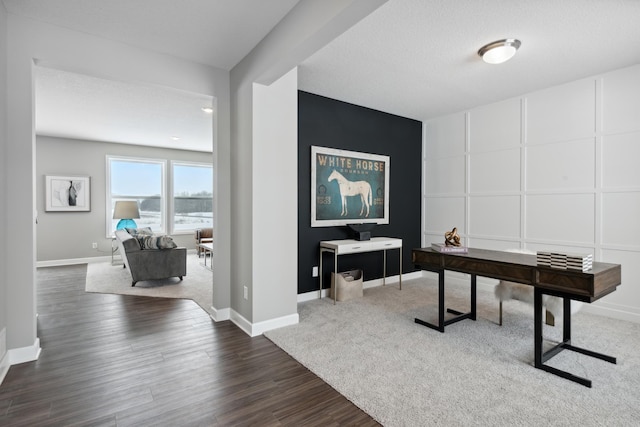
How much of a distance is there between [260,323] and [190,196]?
238 inches

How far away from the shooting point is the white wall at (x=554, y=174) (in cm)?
333

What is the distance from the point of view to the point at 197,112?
4836 millimetres

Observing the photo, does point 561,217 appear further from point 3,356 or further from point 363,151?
point 3,356

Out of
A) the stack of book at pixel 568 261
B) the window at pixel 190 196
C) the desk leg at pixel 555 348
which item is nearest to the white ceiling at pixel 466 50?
the stack of book at pixel 568 261

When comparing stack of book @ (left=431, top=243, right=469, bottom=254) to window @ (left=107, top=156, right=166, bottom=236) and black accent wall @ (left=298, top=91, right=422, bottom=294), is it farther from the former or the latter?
window @ (left=107, top=156, right=166, bottom=236)

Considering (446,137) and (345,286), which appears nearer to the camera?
(345,286)

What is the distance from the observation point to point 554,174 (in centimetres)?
384

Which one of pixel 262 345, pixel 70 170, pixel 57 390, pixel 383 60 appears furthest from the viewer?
pixel 70 170

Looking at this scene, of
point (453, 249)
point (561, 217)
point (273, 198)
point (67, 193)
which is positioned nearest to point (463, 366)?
point (453, 249)

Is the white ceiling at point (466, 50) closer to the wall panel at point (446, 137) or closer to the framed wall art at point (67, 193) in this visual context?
the wall panel at point (446, 137)

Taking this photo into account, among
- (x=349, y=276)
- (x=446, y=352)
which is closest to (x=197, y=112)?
(x=349, y=276)

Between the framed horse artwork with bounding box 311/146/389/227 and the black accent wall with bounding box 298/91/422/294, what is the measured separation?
91mm

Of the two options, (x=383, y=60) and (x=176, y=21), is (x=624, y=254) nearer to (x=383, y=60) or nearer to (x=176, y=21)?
(x=383, y=60)

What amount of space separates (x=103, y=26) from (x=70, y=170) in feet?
17.5
